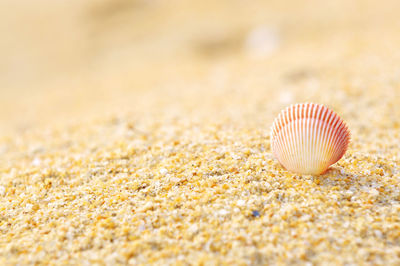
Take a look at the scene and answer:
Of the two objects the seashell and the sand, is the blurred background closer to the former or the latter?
the sand

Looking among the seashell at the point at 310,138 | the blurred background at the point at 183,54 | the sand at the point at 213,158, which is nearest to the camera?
the sand at the point at 213,158

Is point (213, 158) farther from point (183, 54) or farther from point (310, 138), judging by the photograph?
point (183, 54)

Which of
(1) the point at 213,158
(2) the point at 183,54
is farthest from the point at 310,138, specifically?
(2) the point at 183,54

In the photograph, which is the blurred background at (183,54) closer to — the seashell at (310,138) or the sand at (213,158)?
the sand at (213,158)

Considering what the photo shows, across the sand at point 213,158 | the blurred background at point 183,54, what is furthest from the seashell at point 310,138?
the blurred background at point 183,54

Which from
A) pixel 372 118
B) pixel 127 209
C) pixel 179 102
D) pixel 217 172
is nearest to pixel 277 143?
pixel 217 172

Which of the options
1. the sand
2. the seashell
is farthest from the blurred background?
the seashell

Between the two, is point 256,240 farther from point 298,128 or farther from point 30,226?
point 30,226
